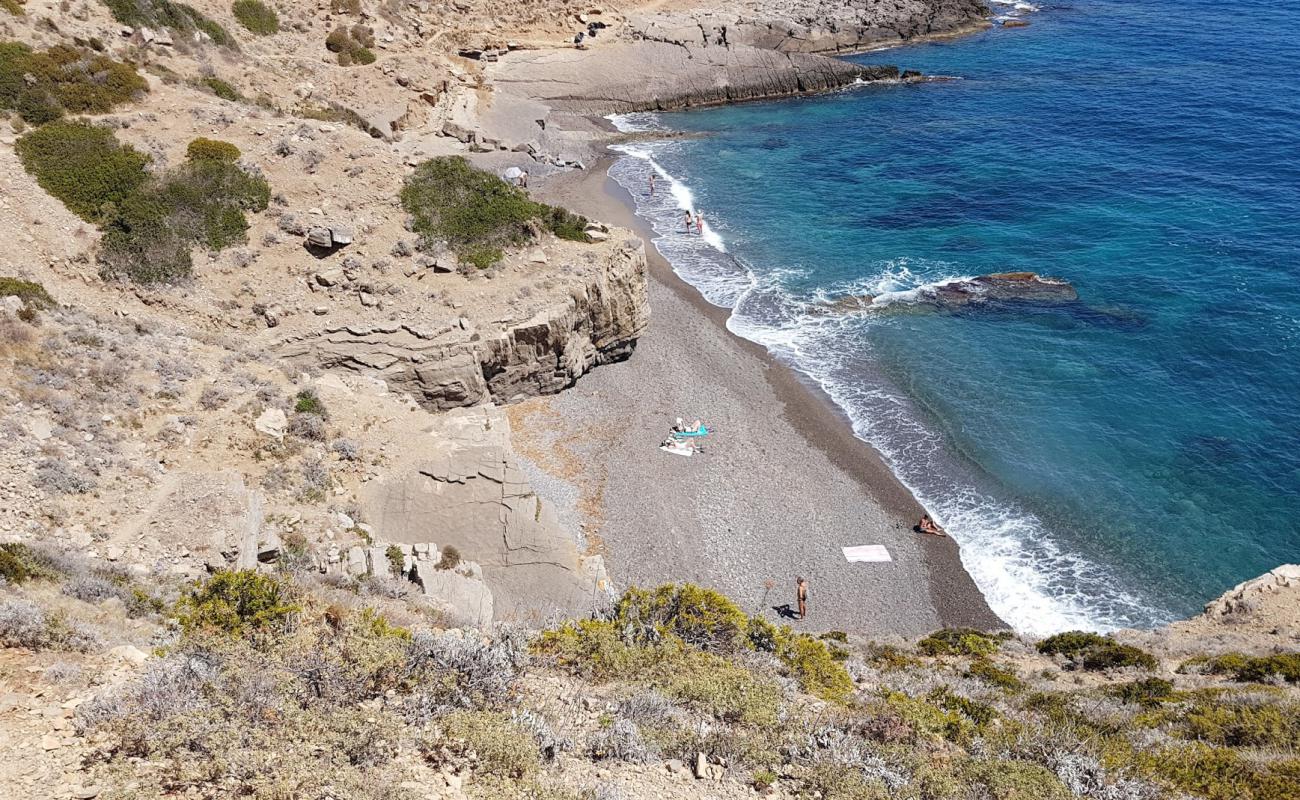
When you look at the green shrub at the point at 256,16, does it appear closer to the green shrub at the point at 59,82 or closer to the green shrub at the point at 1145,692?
the green shrub at the point at 59,82

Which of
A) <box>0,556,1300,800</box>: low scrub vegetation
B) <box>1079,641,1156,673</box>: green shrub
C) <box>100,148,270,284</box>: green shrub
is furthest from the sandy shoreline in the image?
<box>100,148,270,284</box>: green shrub

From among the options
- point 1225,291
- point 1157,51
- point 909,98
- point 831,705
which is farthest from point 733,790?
point 1157,51

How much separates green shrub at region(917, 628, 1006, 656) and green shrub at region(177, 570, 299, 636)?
1261 cm

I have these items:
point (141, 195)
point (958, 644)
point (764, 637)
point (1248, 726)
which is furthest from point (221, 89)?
point (1248, 726)

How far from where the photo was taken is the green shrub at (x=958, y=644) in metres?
16.8

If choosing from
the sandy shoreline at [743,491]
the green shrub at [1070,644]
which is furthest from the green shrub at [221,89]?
the green shrub at [1070,644]

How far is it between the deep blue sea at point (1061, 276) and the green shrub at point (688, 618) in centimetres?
1045

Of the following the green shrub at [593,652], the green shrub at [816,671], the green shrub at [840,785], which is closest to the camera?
the green shrub at [840,785]

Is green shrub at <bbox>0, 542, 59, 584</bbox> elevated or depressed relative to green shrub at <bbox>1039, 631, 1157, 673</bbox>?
elevated

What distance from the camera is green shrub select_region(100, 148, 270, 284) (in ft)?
73.8

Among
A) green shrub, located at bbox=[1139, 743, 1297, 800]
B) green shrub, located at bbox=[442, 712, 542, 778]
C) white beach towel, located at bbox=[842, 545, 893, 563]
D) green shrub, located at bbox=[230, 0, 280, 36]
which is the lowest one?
white beach towel, located at bbox=[842, 545, 893, 563]

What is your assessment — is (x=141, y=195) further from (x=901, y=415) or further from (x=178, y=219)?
(x=901, y=415)

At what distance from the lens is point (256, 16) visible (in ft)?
144

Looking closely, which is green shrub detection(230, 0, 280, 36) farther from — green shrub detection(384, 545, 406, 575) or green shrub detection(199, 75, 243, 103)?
green shrub detection(384, 545, 406, 575)
